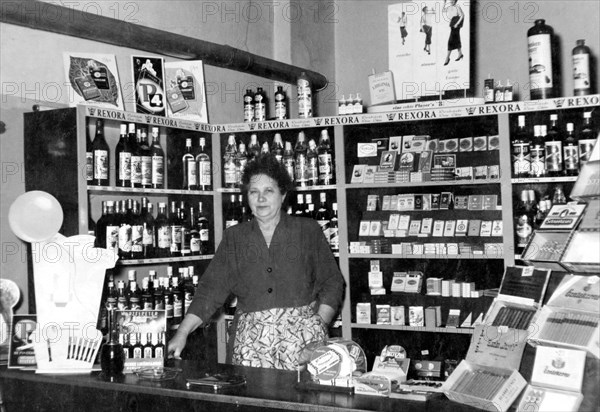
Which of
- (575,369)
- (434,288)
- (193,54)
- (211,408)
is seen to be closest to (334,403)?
(211,408)

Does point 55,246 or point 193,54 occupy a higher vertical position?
point 193,54

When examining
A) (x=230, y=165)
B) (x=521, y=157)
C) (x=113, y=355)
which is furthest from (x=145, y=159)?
(x=521, y=157)

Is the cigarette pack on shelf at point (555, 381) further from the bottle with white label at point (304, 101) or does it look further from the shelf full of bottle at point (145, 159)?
the bottle with white label at point (304, 101)

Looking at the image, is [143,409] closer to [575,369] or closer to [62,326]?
[62,326]

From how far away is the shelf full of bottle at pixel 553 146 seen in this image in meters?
4.48

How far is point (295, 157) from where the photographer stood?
203 inches

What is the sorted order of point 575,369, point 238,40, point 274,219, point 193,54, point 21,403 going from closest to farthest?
point 575,369 < point 21,403 < point 274,219 < point 193,54 < point 238,40

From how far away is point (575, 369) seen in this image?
2.10m

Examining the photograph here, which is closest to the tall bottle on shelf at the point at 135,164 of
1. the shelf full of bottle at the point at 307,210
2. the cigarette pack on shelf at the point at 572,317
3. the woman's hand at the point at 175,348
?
the shelf full of bottle at the point at 307,210

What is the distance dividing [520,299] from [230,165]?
3.14m

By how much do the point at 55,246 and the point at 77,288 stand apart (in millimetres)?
227

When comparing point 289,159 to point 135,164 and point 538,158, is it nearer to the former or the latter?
point 135,164

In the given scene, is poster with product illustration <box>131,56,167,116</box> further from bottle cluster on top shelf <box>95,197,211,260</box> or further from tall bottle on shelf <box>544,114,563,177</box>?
tall bottle on shelf <box>544,114,563,177</box>

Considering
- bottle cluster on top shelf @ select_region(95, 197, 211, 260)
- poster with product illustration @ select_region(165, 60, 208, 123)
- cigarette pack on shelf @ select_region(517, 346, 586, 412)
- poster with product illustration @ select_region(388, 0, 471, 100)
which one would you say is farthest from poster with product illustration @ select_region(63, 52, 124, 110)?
cigarette pack on shelf @ select_region(517, 346, 586, 412)
